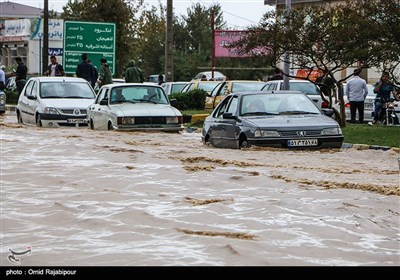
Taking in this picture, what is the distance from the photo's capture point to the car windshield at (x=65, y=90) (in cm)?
2620

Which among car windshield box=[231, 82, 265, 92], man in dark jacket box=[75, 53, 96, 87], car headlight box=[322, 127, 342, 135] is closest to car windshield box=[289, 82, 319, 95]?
car windshield box=[231, 82, 265, 92]

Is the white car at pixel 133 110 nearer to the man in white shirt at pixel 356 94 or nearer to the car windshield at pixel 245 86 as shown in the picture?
the man in white shirt at pixel 356 94

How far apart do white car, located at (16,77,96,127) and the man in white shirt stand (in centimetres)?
711

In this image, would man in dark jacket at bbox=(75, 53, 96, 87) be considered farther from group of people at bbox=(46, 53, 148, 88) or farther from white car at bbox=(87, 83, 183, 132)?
white car at bbox=(87, 83, 183, 132)

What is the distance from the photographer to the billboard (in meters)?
42.2

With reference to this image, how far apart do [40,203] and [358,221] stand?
11.7 feet

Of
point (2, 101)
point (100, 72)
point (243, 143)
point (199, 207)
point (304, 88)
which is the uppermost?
point (100, 72)

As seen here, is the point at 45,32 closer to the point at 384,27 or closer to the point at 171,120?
the point at 171,120

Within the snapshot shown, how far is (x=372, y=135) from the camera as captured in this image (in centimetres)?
2275

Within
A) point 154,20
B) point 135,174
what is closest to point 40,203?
point 135,174

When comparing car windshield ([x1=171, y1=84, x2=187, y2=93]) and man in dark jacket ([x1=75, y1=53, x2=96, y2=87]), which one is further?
car windshield ([x1=171, y1=84, x2=187, y2=93])

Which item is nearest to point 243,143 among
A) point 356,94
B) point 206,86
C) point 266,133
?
point 266,133

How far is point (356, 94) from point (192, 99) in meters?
7.85
